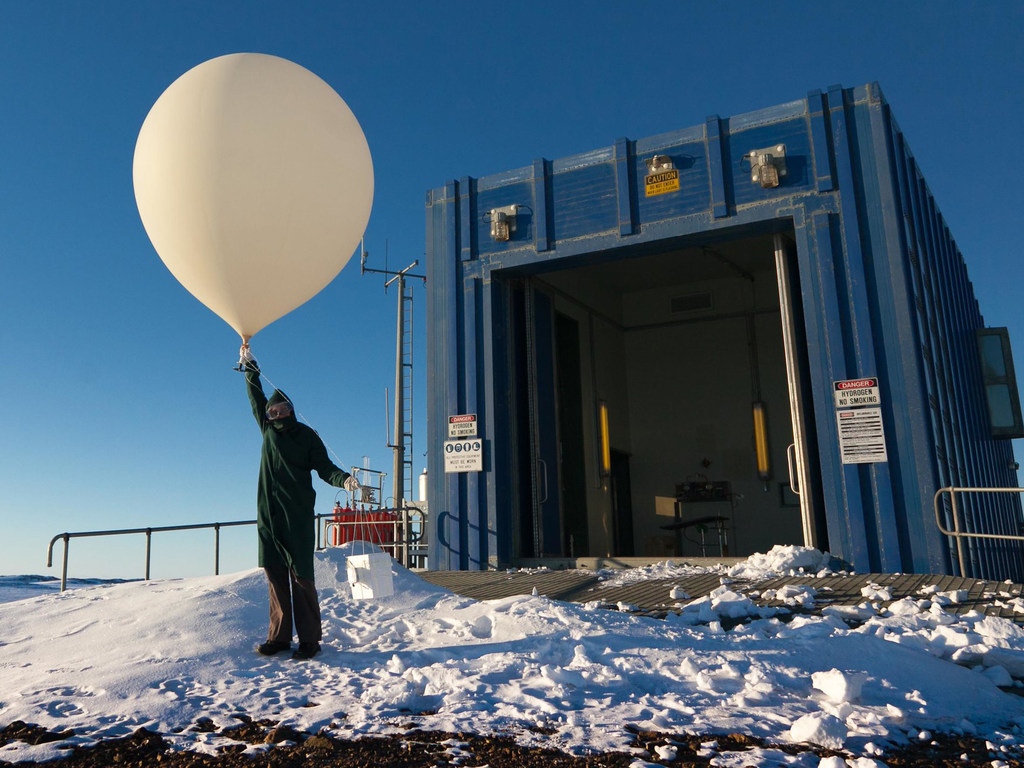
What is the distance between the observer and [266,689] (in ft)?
13.2

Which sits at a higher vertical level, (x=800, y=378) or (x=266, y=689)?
(x=800, y=378)

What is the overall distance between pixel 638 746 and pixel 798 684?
3.69ft

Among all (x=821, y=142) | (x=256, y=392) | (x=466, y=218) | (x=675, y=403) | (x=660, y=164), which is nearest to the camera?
(x=256, y=392)

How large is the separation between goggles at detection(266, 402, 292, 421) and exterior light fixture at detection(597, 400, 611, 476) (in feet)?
32.0

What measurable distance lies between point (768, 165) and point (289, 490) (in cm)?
727

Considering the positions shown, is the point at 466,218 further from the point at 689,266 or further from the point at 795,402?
the point at 689,266

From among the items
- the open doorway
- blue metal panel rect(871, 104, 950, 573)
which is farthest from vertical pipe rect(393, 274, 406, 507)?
blue metal panel rect(871, 104, 950, 573)

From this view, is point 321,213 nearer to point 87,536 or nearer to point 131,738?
point 131,738

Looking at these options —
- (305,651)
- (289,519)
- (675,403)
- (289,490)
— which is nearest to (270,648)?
(305,651)

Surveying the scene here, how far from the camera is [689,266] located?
15.9 metres

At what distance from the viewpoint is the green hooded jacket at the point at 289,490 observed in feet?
15.8

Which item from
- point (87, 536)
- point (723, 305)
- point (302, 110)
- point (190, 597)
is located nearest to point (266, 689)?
point (190, 597)

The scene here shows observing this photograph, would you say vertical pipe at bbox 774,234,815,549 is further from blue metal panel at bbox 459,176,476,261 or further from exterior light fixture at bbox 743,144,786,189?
blue metal panel at bbox 459,176,476,261

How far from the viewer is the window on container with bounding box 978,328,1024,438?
13.3 metres
